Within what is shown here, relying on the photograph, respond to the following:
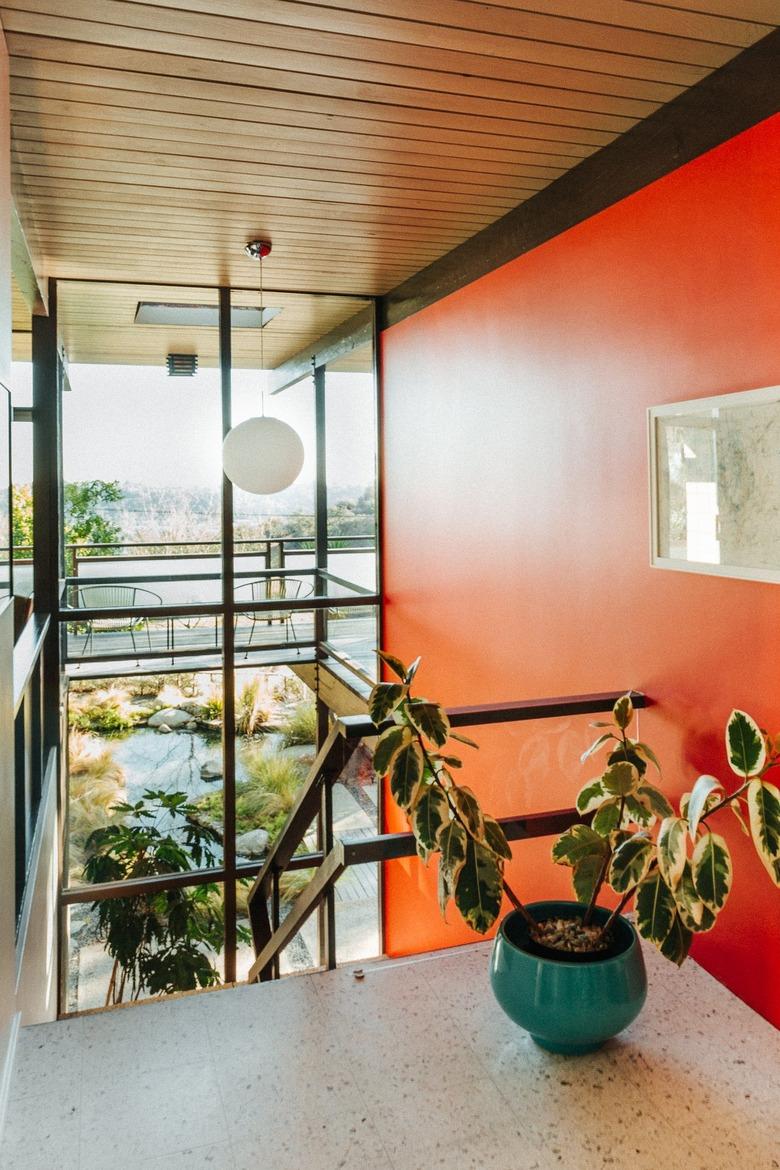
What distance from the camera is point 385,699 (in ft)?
7.23

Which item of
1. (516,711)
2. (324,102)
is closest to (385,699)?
(516,711)

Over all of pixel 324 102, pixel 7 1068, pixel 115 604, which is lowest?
pixel 7 1068

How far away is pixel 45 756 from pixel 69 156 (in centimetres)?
316

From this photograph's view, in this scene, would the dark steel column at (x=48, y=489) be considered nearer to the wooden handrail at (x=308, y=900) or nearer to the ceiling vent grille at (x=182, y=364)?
the ceiling vent grille at (x=182, y=364)

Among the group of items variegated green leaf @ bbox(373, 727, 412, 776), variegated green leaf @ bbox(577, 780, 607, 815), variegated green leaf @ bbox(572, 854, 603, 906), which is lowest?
variegated green leaf @ bbox(572, 854, 603, 906)

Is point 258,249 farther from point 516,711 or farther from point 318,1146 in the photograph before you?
point 318,1146

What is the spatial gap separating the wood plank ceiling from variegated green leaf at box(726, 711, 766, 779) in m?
1.81

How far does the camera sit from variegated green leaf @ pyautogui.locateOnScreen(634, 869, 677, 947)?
199cm

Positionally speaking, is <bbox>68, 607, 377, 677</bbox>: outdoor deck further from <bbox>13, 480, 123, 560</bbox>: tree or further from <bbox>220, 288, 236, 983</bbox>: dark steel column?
<bbox>13, 480, 123, 560</bbox>: tree

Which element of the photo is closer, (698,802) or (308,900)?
(698,802)

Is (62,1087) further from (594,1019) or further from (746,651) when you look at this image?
(746,651)

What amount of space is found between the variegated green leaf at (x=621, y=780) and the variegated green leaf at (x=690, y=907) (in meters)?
0.25

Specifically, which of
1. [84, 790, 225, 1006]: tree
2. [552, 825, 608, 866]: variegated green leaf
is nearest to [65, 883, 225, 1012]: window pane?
[84, 790, 225, 1006]: tree

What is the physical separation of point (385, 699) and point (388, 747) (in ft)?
0.42
